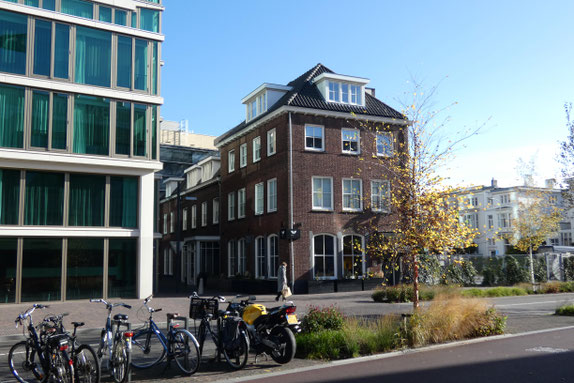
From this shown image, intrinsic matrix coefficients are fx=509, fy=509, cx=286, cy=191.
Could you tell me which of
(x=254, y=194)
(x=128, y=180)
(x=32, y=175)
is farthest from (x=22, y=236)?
(x=254, y=194)

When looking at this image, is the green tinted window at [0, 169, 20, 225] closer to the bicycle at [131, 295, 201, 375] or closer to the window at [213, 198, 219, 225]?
the bicycle at [131, 295, 201, 375]

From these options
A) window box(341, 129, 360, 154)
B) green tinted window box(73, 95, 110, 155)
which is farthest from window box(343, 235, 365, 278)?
green tinted window box(73, 95, 110, 155)

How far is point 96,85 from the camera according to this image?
2323 cm

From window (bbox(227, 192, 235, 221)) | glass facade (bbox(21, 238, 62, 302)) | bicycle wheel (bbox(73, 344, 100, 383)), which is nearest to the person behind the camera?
bicycle wheel (bbox(73, 344, 100, 383))

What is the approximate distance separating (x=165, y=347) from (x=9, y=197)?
1604 centimetres

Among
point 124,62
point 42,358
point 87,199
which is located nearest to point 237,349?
point 42,358

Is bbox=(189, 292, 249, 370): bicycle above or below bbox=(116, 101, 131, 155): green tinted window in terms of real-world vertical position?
below

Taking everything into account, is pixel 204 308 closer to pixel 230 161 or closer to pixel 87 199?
pixel 87 199

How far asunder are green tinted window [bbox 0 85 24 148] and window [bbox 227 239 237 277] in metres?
15.4

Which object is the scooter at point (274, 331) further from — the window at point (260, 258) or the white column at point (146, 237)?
the window at point (260, 258)

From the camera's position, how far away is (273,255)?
28.2 m

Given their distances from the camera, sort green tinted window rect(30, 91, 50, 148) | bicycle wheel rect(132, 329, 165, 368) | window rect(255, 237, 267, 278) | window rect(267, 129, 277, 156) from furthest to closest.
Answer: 1. window rect(255, 237, 267, 278)
2. window rect(267, 129, 277, 156)
3. green tinted window rect(30, 91, 50, 148)
4. bicycle wheel rect(132, 329, 165, 368)

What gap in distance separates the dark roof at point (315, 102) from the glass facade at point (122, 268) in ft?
35.8

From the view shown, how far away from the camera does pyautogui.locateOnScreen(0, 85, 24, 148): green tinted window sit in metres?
21.1
